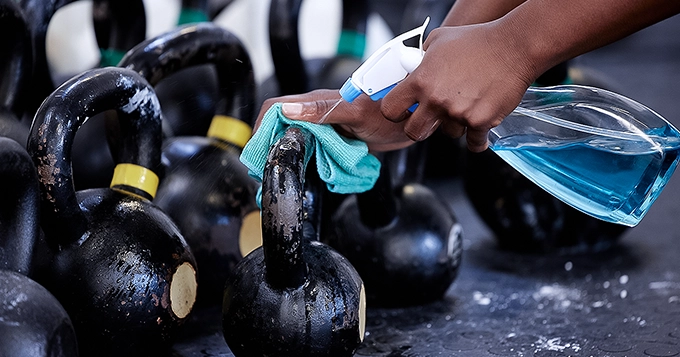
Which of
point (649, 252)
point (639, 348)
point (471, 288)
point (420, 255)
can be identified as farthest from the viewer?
point (649, 252)

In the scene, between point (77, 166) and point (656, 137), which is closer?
point (656, 137)

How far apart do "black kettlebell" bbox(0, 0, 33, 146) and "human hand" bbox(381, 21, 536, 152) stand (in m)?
0.42

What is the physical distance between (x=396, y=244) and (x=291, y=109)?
277mm

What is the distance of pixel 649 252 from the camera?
1191 mm

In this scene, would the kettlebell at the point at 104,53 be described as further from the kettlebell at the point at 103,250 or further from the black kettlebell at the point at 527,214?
the black kettlebell at the point at 527,214

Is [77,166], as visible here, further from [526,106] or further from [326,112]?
[526,106]

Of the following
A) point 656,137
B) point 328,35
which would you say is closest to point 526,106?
point 656,137

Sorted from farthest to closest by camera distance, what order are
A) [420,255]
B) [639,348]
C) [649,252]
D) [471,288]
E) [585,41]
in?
[649,252] < [471,288] < [420,255] < [639,348] < [585,41]

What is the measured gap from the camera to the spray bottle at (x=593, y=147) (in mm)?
733

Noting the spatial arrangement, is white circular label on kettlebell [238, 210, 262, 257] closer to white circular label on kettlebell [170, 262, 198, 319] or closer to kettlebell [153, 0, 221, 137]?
white circular label on kettlebell [170, 262, 198, 319]

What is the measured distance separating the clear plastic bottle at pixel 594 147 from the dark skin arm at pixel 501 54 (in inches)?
4.8

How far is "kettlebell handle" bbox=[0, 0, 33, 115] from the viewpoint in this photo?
83 cm

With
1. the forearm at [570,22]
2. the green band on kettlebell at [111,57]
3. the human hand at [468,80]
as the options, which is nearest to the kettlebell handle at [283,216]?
the human hand at [468,80]

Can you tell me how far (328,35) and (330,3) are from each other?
0.10 m
